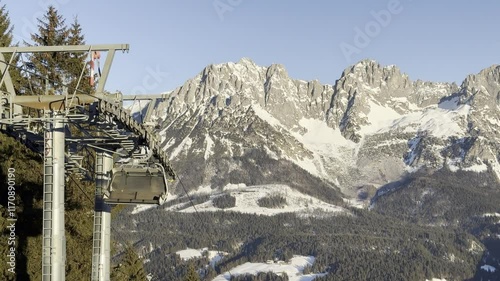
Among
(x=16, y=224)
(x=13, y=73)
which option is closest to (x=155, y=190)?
(x=16, y=224)

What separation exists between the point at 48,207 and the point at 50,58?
19257 mm

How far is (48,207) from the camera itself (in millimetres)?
23734

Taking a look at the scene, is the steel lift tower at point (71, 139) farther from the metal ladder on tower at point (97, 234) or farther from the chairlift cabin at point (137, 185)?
the metal ladder on tower at point (97, 234)

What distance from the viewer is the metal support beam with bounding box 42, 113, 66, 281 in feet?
76.6

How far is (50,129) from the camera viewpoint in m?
24.1

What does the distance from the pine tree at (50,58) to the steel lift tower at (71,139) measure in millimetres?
12510

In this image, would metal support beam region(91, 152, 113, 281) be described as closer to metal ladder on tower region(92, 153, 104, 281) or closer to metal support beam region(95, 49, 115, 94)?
metal ladder on tower region(92, 153, 104, 281)

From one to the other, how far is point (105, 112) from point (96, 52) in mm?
2831

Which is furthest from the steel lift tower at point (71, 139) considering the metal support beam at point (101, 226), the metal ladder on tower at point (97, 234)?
the metal ladder on tower at point (97, 234)

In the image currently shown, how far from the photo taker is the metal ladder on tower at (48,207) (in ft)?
76.5

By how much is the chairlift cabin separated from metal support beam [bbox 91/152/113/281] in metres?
1.55

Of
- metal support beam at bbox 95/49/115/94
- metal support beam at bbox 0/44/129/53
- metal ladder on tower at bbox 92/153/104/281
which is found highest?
metal support beam at bbox 0/44/129/53
